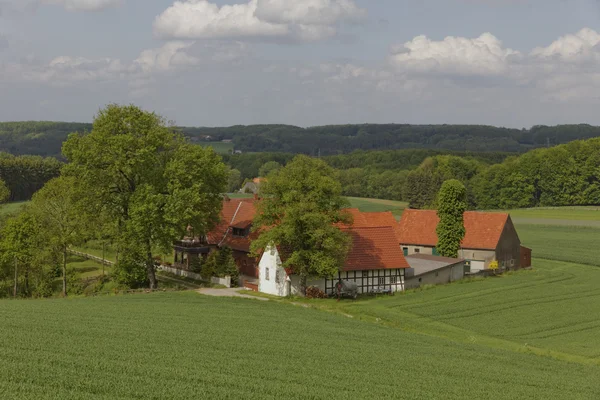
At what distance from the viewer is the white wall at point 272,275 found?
152ft

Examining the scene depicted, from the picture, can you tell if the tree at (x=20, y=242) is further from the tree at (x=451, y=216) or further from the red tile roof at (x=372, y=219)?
the tree at (x=451, y=216)

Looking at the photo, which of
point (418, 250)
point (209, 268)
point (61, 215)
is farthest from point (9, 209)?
point (418, 250)

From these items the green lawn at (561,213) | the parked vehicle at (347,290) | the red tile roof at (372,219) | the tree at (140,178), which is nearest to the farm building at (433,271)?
the red tile roof at (372,219)

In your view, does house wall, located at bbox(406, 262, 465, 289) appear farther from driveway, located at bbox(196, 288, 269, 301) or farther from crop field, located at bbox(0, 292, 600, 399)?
crop field, located at bbox(0, 292, 600, 399)

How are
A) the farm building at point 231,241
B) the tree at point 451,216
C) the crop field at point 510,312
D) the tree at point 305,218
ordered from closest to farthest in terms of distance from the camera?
the crop field at point 510,312 → the tree at point 305,218 → the farm building at point 231,241 → the tree at point 451,216

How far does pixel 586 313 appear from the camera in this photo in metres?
39.8

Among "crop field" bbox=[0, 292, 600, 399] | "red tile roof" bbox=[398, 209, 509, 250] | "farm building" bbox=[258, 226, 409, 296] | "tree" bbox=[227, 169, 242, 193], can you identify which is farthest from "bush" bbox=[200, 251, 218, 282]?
"tree" bbox=[227, 169, 242, 193]

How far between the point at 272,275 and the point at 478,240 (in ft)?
74.4

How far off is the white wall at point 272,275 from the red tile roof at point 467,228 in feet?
67.2

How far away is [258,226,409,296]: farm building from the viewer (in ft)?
152

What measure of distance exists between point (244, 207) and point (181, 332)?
32.9 meters

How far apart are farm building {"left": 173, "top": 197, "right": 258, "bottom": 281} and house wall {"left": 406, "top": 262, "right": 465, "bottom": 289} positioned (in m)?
12.8

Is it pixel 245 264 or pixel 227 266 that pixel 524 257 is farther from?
pixel 227 266

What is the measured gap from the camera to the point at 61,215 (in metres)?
50.4
